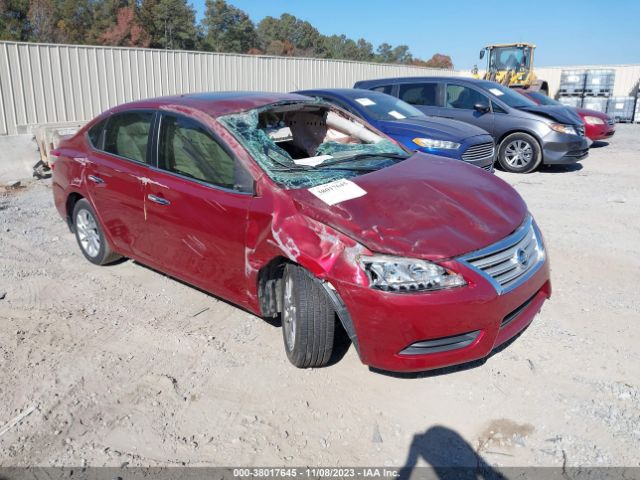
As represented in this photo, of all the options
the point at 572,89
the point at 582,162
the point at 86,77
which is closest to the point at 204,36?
the point at 572,89

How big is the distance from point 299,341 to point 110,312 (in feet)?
6.10

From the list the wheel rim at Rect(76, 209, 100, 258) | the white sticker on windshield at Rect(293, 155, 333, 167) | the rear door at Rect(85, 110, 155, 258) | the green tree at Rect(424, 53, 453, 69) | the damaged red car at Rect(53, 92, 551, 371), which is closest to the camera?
the damaged red car at Rect(53, 92, 551, 371)

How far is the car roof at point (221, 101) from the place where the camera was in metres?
3.88

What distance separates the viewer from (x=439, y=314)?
2.78 meters

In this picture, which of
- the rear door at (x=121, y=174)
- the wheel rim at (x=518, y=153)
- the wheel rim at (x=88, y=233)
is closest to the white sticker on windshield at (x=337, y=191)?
the rear door at (x=121, y=174)

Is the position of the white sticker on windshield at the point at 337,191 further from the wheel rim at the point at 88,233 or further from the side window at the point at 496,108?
the side window at the point at 496,108

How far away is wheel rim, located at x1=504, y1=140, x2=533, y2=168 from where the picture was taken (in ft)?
32.5

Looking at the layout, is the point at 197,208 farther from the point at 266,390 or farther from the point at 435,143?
the point at 435,143

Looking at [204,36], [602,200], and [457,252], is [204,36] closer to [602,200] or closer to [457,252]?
[602,200]

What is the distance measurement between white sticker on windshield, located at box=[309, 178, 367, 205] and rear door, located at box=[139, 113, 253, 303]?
1.50 feet

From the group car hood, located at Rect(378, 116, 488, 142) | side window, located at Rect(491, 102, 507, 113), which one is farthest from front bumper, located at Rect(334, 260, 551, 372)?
side window, located at Rect(491, 102, 507, 113)

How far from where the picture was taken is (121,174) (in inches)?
170

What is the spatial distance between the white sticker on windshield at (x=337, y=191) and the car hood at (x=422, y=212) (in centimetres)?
4

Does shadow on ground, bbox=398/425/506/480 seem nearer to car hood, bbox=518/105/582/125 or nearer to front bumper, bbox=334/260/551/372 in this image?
front bumper, bbox=334/260/551/372
